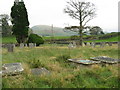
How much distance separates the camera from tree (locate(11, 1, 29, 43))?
1065 inches

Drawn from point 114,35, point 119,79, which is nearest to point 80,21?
point 119,79

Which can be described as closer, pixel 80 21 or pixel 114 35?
pixel 80 21

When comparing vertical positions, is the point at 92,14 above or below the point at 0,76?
above

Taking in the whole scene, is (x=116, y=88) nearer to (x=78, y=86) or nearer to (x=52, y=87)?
(x=78, y=86)

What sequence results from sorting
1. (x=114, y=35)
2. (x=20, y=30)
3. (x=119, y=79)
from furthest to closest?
(x=114, y=35), (x=20, y=30), (x=119, y=79)

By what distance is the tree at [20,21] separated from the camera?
2706 centimetres

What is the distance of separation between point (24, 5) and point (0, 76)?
25.9 m

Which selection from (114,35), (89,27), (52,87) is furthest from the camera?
(114,35)

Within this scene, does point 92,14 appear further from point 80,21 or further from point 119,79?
point 119,79

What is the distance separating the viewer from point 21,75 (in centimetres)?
494

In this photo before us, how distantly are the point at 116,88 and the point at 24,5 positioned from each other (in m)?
27.4

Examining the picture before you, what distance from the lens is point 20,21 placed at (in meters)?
27.3

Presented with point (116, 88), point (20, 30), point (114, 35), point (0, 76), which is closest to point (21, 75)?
point (0, 76)

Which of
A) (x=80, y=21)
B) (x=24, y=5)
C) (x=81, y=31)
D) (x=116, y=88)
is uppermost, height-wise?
(x=24, y=5)
